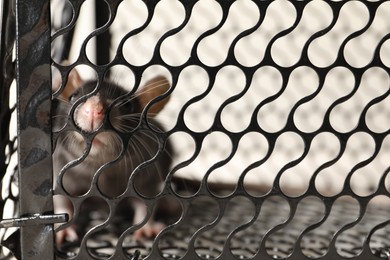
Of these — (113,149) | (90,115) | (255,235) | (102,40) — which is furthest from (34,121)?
(102,40)

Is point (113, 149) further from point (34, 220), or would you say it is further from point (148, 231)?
Result: point (34, 220)

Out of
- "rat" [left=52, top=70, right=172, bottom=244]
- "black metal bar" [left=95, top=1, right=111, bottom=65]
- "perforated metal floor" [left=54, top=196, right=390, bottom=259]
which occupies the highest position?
"black metal bar" [left=95, top=1, right=111, bottom=65]

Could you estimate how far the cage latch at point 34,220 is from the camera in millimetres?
665

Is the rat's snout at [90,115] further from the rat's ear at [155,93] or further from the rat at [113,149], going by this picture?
the rat's ear at [155,93]

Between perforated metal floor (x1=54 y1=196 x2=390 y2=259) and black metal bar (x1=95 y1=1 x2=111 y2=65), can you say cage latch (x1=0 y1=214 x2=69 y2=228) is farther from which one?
black metal bar (x1=95 y1=1 x2=111 y2=65)

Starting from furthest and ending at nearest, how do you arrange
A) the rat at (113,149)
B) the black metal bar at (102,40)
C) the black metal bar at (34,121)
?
1. the black metal bar at (102,40)
2. the rat at (113,149)
3. the black metal bar at (34,121)

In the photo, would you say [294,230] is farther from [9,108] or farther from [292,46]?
[292,46]

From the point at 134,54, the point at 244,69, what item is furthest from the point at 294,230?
the point at 134,54

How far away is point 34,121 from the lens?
2.16ft

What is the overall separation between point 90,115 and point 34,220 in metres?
0.12

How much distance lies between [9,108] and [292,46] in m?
0.85

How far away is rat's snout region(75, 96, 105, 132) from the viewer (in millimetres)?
702

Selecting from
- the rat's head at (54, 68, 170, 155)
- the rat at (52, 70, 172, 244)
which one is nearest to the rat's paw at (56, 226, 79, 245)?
the rat at (52, 70, 172, 244)

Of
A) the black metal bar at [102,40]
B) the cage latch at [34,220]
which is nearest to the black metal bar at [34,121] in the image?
the cage latch at [34,220]
